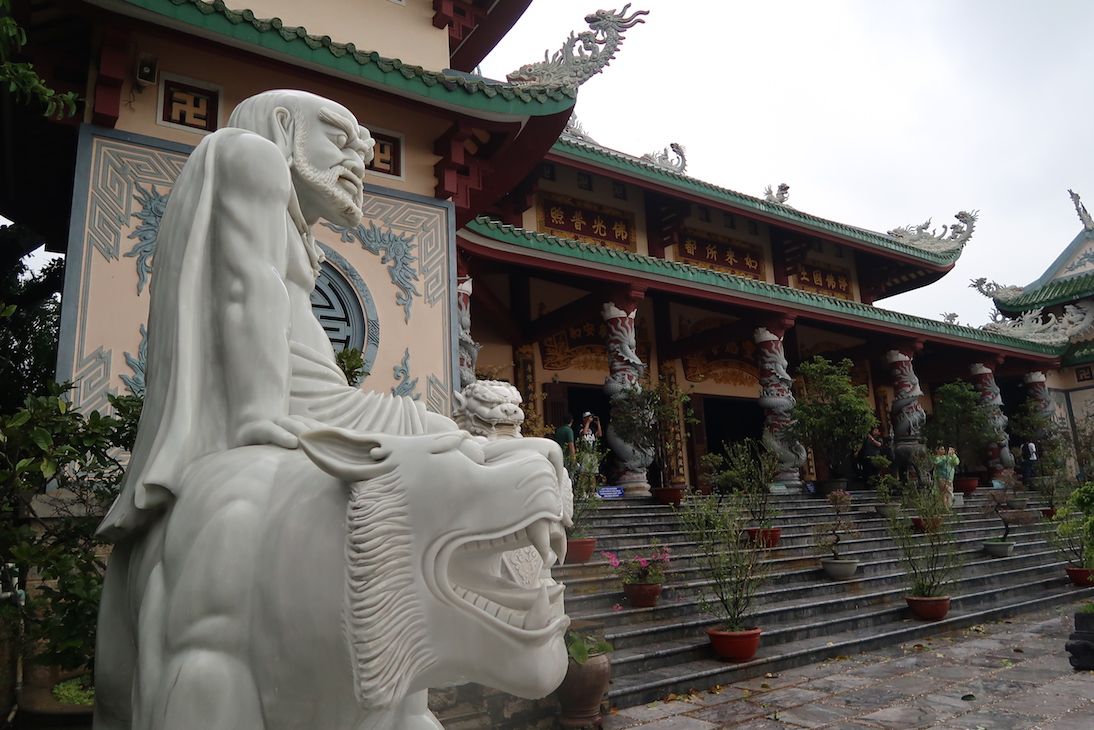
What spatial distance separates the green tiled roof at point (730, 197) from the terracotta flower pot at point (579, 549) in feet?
22.4

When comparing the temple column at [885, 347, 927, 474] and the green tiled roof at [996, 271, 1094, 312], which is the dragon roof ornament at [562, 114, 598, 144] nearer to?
the temple column at [885, 347, 927, 474]

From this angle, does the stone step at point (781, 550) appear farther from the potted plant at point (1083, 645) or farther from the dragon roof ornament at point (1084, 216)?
the dragon roof ornament at point (1084, 216)

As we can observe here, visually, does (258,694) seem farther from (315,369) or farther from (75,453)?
(75,453)

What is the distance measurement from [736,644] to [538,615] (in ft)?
14.6

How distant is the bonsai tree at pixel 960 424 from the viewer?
40.0ft

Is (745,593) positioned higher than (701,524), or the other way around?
(701,524)

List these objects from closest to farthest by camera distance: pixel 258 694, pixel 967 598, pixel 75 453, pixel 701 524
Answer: pixel 258 694
pixel 75 453
pixel 701 524
pixel 967 598

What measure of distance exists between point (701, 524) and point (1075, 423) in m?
15.9

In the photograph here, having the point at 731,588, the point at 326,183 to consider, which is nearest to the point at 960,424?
the point at 731,588

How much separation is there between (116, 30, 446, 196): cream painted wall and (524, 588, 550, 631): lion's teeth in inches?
231

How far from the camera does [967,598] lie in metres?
7.13

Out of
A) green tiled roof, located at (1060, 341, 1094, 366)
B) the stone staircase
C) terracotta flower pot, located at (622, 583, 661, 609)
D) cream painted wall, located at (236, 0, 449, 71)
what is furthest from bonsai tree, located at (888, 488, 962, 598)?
green tiled roof, located at (1060, 341, 1094, 366)

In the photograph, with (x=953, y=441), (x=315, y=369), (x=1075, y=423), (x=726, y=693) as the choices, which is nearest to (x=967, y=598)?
(x=726, y=693)

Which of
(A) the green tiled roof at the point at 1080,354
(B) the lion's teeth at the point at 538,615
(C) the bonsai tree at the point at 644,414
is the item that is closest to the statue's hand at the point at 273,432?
(B) the lion's teeth at the point at 538,615
